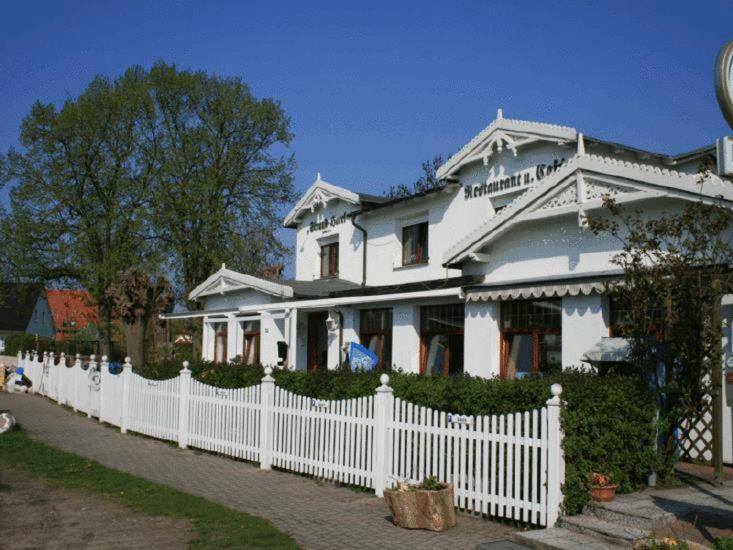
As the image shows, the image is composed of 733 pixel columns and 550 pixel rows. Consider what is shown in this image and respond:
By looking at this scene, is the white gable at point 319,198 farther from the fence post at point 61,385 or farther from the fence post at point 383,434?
the fence post at point 383,434

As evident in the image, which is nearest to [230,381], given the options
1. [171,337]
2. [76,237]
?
[76,237]

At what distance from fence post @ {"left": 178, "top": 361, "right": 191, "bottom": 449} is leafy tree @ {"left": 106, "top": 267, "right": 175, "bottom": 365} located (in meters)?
8.56

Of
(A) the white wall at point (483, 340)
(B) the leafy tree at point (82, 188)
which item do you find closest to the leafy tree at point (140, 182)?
(B) the leafy tree at point (82, 188)

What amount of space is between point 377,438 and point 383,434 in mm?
122

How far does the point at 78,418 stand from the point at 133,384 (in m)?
4.32

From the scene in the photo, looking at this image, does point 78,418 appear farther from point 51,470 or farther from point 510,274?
point 510,274

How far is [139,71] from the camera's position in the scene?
128ft

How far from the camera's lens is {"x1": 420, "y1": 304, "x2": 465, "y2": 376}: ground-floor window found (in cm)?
1723

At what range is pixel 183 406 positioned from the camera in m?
14.3

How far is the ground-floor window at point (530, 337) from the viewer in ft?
45.6

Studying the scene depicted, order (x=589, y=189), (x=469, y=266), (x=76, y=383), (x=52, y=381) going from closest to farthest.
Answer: (x=589, y=189), (x=469, y=266), (x=76, y=383), (x=52, y=381)

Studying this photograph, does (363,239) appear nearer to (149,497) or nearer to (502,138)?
(502,138)

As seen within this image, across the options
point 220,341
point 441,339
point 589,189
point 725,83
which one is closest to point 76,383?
point 220,341

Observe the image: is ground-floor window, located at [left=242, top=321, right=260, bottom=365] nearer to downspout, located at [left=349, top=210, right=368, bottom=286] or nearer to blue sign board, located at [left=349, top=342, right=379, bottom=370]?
downspout, located at [left=349, top=210, right=368, bottom=286]
